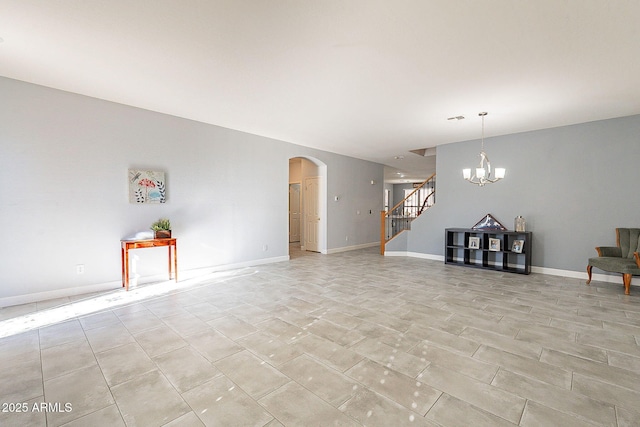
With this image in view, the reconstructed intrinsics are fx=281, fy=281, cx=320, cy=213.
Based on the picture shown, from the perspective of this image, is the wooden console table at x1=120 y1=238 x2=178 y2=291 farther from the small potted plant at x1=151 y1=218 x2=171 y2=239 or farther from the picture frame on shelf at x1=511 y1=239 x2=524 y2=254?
the picture frame on shelf at x1=511 y1=239 x2=524 y2=254

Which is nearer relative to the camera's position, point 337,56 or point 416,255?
point 337,56

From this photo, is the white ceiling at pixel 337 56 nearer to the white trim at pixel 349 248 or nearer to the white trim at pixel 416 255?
the white trim at pixel 416 255

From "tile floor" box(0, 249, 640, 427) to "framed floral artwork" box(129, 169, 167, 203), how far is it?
162 cm

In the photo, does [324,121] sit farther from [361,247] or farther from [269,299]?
[361,247]

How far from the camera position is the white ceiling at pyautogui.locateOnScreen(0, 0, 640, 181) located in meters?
2.34

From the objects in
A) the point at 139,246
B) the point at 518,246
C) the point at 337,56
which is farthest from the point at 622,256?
the point at 139,246

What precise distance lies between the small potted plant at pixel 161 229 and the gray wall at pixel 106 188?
0.23m

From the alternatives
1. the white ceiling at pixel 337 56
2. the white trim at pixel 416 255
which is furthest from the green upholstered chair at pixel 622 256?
the white trim at pixel 416 255

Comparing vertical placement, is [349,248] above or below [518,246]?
below

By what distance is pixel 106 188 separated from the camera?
14.4 ft

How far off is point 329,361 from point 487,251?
5296 mm

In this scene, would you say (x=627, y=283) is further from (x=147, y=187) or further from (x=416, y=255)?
(x=147, y=187)

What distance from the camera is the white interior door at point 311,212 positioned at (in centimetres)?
836

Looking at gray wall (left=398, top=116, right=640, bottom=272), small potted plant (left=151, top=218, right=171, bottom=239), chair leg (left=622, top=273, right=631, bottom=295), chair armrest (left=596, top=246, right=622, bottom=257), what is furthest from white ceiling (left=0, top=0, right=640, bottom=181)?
chair leg (left=622, top=273, right=631, bottom=295)
